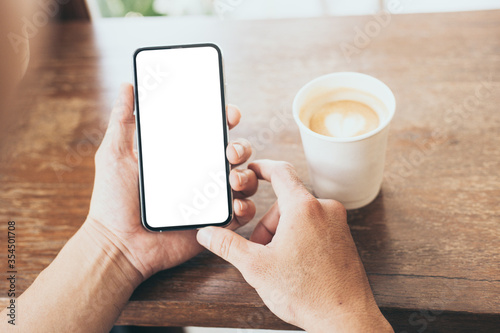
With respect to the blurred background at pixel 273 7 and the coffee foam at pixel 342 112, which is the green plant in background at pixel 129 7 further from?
the coffee foam at pixel 342 112

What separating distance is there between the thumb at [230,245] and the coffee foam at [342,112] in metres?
0.19

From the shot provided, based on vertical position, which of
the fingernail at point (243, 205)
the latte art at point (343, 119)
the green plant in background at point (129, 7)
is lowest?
the green plant in background at point (129, 7)

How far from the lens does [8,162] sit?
86cm

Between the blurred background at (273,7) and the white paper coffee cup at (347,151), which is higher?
the white paper coffee cup at (347,151)

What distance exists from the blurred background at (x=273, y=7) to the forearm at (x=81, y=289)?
1459 millimetres

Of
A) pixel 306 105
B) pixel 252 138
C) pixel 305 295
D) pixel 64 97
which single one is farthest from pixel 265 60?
pixel 305 295

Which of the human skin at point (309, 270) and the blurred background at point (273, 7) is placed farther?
the blurred background at point (273, 7)

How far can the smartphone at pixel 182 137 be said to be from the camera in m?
0.65

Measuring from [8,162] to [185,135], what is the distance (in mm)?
425

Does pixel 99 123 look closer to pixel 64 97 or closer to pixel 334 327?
pixel 64 97
